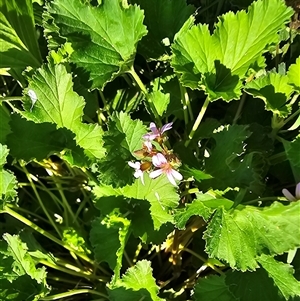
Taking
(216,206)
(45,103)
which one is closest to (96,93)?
(45,103)

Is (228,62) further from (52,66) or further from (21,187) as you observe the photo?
(21,187)

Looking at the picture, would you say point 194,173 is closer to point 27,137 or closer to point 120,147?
point 120,147

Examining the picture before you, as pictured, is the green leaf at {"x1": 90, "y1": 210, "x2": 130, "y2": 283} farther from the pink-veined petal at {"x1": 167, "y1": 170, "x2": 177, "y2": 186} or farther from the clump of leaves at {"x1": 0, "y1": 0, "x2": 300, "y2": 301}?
the pink-veined petal at {"x1": 167, "y1": 170, "x2": 177, "y2": 186}

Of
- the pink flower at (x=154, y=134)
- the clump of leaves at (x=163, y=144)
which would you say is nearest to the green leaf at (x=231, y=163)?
the clump of leaves at (x=163, y=144)

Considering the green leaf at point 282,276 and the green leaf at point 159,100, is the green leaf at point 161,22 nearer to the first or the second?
the green leaf at point 159,100

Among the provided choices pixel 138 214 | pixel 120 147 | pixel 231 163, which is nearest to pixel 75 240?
pixel 138 214

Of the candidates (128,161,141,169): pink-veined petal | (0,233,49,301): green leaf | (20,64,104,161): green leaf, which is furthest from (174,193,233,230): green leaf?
(0,233,49,301): green leaf
